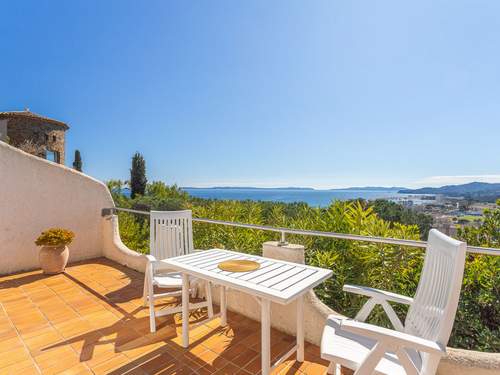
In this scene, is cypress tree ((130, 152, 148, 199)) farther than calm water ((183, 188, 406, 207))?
Yes

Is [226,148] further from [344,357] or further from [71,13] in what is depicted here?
[344,357]

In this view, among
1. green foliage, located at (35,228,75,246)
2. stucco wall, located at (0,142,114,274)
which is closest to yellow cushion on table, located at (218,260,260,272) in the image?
green foliage, located at (35,228,75,246)

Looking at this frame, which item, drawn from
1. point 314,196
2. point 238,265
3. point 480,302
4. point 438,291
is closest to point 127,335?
point 238,265

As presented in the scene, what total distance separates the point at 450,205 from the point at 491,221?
189 cm

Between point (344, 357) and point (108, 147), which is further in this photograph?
point (108, 147)

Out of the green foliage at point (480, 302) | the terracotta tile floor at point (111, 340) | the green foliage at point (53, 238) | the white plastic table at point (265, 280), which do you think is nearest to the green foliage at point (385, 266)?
the green foliage at point (480, 302)

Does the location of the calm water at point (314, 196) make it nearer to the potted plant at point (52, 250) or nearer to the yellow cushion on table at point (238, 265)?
the yellow cushion on table at point (238, 265)

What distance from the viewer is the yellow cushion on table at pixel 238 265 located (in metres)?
1.92

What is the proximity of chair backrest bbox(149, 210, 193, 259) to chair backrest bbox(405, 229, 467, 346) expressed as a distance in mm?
2338

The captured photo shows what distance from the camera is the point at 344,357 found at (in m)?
1.30

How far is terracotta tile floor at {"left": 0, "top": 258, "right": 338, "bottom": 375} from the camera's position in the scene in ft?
6.32

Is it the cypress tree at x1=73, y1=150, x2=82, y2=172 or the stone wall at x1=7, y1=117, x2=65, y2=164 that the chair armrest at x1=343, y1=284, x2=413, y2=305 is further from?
the cypress tree at x1=73, y1=150, x2=82, y2=172

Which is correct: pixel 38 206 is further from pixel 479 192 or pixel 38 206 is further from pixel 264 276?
pixel 479 192

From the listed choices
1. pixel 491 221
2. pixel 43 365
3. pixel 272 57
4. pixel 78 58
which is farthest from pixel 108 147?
pixel 491 221
